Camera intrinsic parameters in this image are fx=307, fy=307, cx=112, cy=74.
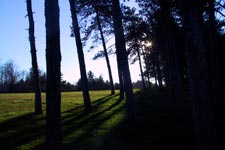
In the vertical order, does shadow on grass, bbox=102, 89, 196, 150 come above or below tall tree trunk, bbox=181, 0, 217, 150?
below

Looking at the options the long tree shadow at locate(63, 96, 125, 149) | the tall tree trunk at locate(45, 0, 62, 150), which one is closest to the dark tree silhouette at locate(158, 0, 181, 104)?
the long tree shadow at locate(63, 96, 125, 149)

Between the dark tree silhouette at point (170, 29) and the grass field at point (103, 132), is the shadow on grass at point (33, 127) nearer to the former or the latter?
the grass field at point (103, 132)

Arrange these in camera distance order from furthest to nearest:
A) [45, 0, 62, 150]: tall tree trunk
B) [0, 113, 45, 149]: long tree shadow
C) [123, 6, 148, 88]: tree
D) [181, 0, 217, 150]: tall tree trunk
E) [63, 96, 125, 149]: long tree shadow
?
[123, 6, 148, 88]: tree
[0, 113, 45, 149]: long tree shadow
[63, 96, 125, 149]: long tree shadow
[45, 0, 62, 150]: tall tree trunk
[181, 0, 217, 150]: tall tree trunk

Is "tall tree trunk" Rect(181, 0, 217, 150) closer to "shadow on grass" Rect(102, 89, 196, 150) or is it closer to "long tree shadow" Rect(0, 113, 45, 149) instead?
"shadow on grass" Rect(102, 89, 196, 150)

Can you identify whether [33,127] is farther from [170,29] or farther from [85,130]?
[170,29]

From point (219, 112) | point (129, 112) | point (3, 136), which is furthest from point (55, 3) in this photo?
point (219, 112)

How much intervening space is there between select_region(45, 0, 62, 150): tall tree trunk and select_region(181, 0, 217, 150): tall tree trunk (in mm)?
3319

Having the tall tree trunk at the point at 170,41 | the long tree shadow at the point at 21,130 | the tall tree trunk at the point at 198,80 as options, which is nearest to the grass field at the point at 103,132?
the long tree shadow at the point at 21,130

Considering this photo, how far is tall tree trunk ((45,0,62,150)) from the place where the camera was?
24.9 ft

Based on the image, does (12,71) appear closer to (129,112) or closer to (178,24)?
(178,24)

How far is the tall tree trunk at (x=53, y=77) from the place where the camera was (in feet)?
24.9

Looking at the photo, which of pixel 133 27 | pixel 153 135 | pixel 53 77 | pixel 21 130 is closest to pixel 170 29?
pixel 133 27

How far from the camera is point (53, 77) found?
776 cm

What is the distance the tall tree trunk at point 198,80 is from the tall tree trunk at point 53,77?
10.9 ft
